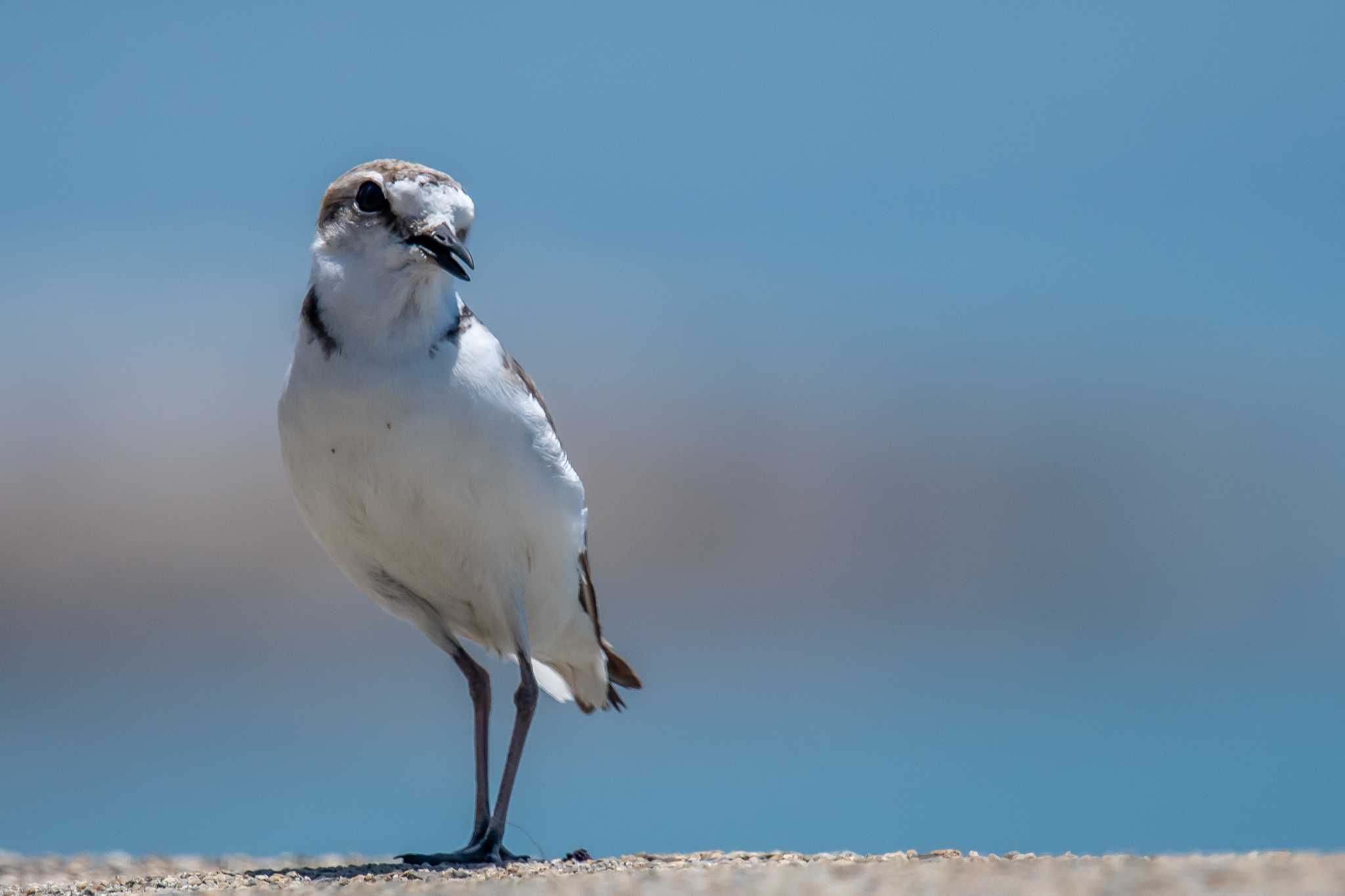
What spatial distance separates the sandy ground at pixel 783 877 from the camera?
14.3 ft

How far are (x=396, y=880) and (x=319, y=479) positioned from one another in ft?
7.36

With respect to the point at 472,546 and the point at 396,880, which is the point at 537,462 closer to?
the point at 472,546

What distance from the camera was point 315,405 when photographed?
728 centimetres

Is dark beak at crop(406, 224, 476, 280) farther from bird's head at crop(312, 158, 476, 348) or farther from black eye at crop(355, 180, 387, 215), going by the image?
black eye at crop(355, 180, 387, 215)

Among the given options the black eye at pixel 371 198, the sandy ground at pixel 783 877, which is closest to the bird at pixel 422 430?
the black eye at pixel 371 198

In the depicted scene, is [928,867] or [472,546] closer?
[928,867]

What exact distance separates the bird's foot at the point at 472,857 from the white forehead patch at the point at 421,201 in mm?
3286

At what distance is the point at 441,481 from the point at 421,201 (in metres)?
1.46

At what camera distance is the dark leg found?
24.2 ft

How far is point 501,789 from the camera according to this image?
771 centimetres

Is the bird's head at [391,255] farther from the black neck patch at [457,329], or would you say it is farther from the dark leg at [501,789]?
the dark leg at [501,789]

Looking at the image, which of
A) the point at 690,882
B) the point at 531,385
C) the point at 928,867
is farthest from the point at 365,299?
the point at 928,867

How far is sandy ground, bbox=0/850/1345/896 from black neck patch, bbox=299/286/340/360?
8.69ft

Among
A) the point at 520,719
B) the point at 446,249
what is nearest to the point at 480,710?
the point at 520,719
